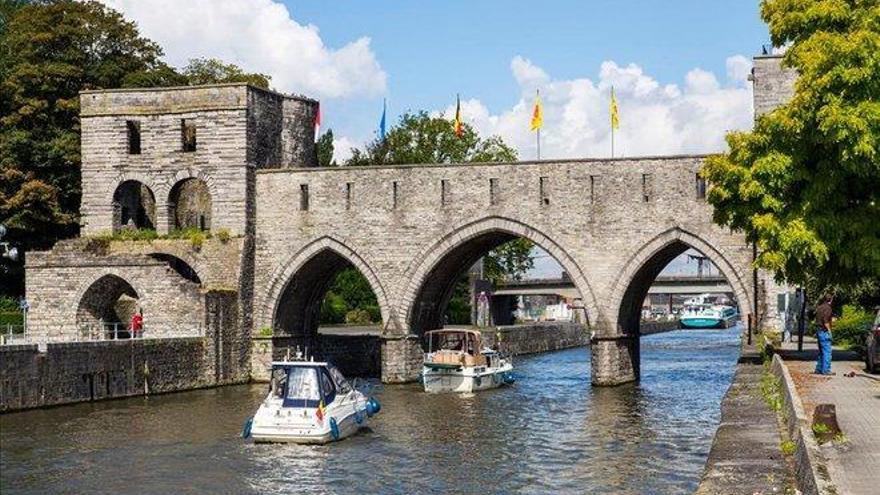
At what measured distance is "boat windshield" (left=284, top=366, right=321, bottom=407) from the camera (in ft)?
76.4

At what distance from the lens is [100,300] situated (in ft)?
124

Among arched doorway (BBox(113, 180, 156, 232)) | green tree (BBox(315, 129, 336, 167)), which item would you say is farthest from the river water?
green tree (BBox(315, 129, 336, 167))

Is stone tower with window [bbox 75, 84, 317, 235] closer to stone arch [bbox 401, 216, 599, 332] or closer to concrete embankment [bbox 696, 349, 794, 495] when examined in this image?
stone arch [bbox 401, 216, 599, 332]

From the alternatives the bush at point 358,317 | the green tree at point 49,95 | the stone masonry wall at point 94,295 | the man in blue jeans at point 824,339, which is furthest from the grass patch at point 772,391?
the bush at point 358,317

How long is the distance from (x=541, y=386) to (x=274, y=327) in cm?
897

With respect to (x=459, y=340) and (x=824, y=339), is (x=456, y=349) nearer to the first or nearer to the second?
(x=459, y=340)

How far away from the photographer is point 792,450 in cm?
1301

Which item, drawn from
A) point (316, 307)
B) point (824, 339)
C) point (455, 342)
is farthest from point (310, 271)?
point (824, 339)

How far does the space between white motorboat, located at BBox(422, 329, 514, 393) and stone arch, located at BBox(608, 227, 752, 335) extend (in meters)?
4.06

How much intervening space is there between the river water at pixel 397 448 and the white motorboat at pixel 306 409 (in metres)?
0.29

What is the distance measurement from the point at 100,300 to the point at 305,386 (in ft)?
54.1

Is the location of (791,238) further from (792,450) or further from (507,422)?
(792,450)

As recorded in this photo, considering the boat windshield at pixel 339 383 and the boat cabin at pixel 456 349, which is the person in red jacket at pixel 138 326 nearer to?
the boat cabin at pixel 456 349

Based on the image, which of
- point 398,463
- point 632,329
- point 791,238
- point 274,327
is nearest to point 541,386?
point 632,329
